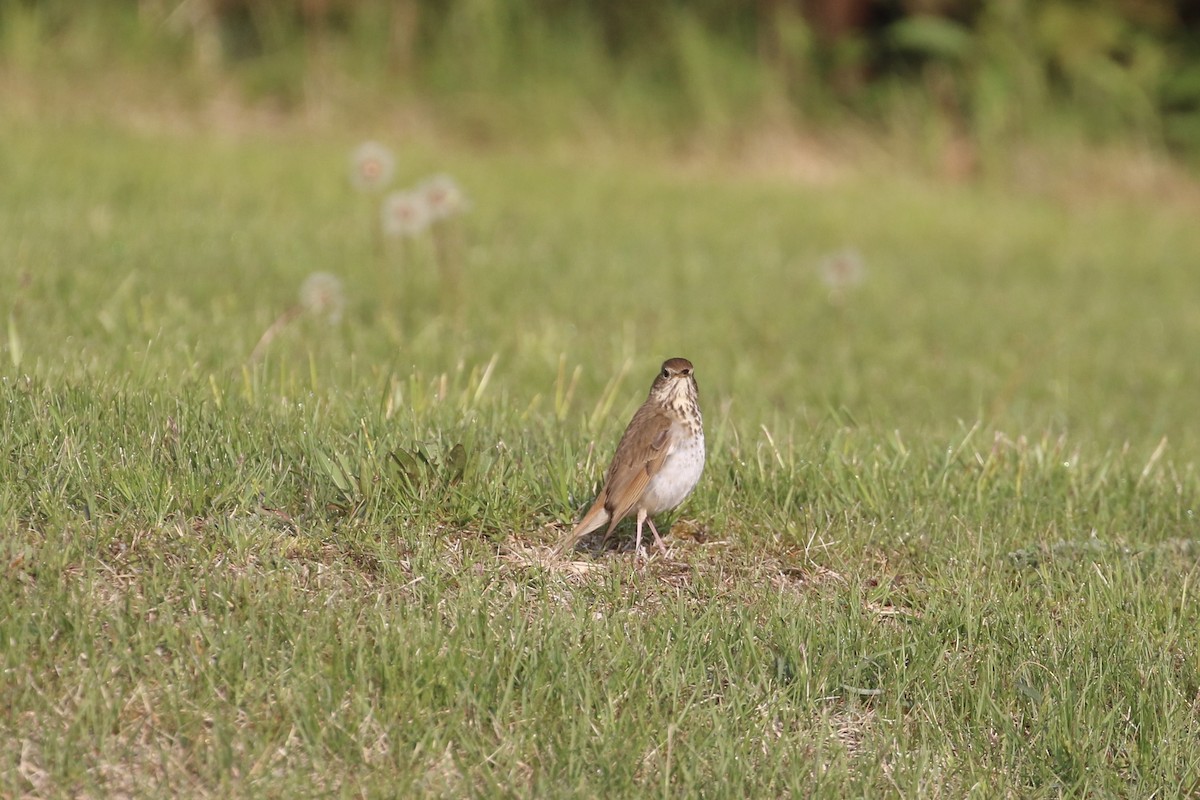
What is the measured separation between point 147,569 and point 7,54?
10.9 metres

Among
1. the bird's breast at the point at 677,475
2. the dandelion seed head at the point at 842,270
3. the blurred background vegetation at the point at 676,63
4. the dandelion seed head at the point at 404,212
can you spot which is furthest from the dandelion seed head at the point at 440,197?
the blurred background vegetation at the point at 676,63

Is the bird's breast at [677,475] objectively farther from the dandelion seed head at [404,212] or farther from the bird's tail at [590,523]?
the dandelion seed head at [404,212]

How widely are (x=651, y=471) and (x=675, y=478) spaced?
0.27ft

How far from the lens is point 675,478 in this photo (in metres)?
4.63

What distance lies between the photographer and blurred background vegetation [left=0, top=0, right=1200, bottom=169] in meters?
14.6

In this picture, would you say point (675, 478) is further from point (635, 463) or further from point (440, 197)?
point (440, 197)

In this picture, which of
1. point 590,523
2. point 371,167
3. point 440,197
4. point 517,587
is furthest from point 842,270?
point 517,587

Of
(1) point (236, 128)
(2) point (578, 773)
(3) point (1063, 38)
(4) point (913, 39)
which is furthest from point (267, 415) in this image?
(3) point (1063, 38)

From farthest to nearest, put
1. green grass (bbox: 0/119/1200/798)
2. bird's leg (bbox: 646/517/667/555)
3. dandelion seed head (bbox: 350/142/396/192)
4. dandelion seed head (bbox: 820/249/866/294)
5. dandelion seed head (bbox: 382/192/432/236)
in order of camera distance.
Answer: dandelion seed head (bbox: 820/249/866/294) < dandelion seed head (bbox: 350/142/396/192) < dandelion seed head (bbox: 382/192/432/236) < bird's leg (bbox: 646/517/667/555) < green grass (bbox: 0/119/1200/798)

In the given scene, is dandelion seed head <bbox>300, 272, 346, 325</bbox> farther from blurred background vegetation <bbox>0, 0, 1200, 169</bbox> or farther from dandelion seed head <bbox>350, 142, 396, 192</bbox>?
blurred background vegetation <bbox>0, 0, 1200, 169</bbox>

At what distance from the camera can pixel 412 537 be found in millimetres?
4465

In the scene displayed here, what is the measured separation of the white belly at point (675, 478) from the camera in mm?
4605

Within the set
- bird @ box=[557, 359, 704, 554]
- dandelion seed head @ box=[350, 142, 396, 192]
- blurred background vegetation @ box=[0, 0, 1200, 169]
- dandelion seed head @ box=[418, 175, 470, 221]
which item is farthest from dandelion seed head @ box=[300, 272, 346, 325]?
blurred background vegetation @ box=[0, 0, 1200, 169]

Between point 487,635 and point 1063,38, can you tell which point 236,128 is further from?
point 487,635
